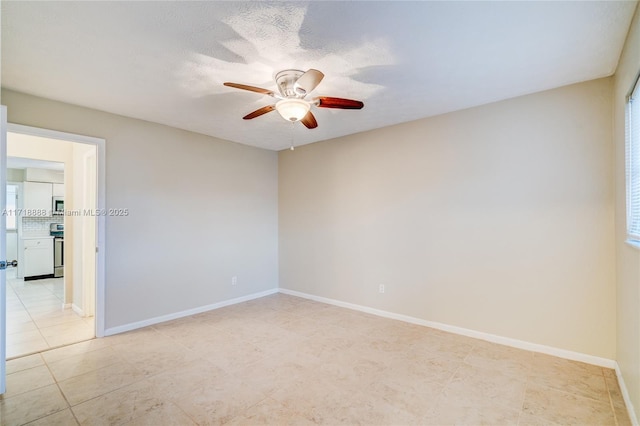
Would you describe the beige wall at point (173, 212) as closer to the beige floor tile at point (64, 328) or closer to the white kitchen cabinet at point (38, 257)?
the beige floor tile at point (64, 328)

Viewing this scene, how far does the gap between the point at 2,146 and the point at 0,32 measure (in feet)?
2.81

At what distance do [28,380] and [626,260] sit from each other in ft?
15.5

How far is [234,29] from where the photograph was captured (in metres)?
1.91

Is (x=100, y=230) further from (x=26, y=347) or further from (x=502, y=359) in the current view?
(x=502, y=359)

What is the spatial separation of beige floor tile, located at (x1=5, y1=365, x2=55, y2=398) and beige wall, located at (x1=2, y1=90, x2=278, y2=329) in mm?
821

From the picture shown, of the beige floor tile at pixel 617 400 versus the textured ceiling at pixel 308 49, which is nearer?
the textured ceiling at pixel 308 49

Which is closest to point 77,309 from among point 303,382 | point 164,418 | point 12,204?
point 164,418

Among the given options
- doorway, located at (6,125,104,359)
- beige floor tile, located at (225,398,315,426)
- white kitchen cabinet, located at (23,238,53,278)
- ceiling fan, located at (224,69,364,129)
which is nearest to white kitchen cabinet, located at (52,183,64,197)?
white kitchen cabinet, located at (23,238,53,278)

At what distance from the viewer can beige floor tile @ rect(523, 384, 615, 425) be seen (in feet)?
6.40

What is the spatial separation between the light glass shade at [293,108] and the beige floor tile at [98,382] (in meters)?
2.50

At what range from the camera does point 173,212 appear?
157 inches

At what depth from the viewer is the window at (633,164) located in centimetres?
189

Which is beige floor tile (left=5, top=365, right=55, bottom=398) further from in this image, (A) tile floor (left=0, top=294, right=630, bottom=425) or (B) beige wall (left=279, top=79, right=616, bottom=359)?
(B) beige wall (left=279, top=79, right=616, bottom=359)

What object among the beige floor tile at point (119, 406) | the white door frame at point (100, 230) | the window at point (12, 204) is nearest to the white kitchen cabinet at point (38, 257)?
the window at point (12, 204)
